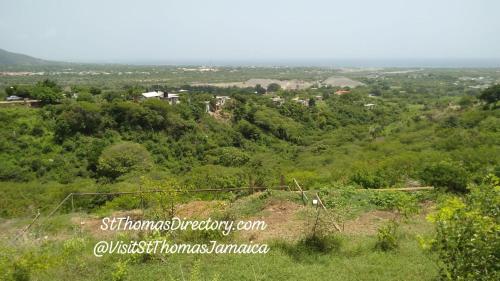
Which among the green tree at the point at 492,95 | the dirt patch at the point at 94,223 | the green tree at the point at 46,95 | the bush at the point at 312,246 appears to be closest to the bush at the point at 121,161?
the green tree at the point at 46,95

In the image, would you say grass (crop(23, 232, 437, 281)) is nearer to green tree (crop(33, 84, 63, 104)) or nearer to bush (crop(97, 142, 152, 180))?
bush (crop(97, 142, 152, 180))

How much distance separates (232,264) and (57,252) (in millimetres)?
3083

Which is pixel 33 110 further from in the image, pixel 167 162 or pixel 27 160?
pixel 167 162

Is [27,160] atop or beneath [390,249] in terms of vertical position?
beneath

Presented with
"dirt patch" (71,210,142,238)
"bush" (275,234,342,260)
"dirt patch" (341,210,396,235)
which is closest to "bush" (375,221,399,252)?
"bush" (275,234,342,260)

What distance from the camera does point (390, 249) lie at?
615 cm

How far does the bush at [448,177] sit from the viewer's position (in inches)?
370

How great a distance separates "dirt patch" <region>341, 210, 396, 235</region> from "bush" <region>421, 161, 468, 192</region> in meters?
2.42

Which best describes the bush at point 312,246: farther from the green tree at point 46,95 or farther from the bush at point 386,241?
the green tree at point 46,95

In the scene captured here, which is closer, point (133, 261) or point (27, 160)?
point (133, 261)

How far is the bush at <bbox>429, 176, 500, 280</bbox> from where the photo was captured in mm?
3188

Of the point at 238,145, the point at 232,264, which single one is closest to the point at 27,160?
the point at 238,145

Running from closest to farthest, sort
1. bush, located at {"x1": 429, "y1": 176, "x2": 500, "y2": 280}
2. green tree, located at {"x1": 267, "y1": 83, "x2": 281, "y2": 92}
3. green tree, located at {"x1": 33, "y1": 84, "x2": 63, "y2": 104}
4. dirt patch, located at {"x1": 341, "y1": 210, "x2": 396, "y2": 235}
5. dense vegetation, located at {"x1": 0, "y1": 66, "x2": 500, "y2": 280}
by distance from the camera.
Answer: bush, located at {"x1": 429, "y1": 176, "x2": 500, "y2": 280}, dense vegetation, located at {"x1": 0, "y1": 66, "x2": 500, "y2": 280}, dirt patch, located at {"x1": 341, "y1": 210, "x2": 396, "y2": 235}, green tree, located at {"x1": 33, "y1": 84, "x2": 63, "y2": 104}, green tree, located at {"x1": 267, "y1": 83, "x2": 281, "y2": 92}

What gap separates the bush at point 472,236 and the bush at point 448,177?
6641mm
